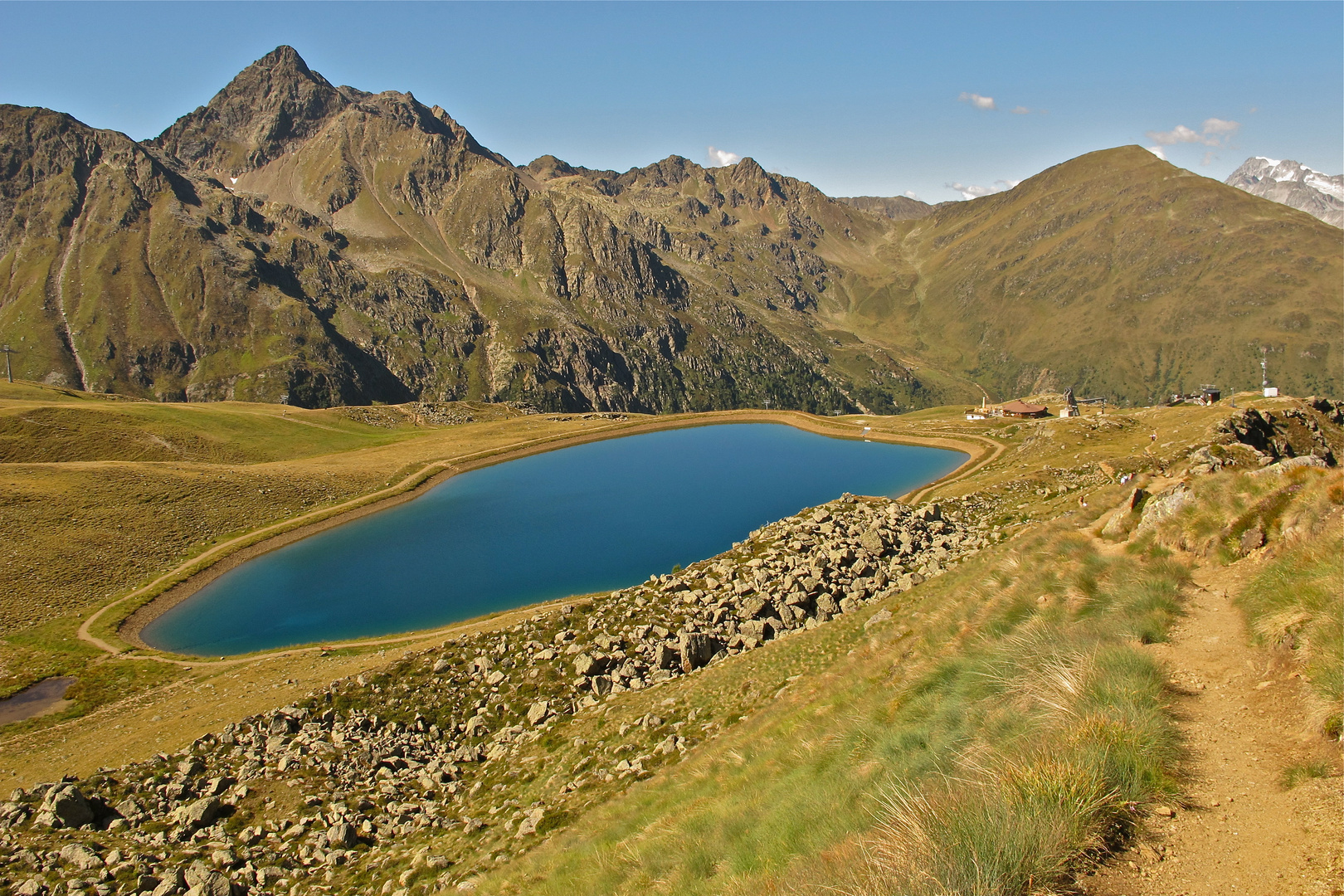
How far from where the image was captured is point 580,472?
109500 millimetres

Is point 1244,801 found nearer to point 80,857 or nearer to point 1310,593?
point 1310,593

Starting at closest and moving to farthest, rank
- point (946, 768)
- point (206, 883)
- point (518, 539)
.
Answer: point (946, 768) < point (206, 883) < point (518, 539)

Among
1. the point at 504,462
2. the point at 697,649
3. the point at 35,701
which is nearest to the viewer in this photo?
the point at 697,649

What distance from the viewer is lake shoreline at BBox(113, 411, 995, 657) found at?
178 feet

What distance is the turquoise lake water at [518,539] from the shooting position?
52.8 meters

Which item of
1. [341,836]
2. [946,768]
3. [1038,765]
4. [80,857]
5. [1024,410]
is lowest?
[341,836]

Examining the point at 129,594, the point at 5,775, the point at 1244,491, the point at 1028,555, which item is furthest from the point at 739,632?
the point at 129,594

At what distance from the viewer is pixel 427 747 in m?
26.2

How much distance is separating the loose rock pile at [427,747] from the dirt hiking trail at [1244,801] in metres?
13.4

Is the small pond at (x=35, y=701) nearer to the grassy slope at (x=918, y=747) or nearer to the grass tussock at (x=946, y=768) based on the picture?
the grassy slope at (x=918, y=747)

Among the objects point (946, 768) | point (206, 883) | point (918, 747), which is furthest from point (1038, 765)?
point (206, 883)

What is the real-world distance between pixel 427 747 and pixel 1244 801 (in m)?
25.6

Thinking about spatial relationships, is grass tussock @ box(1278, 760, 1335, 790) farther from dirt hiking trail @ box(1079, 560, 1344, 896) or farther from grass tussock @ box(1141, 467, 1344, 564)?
grass tussock @ box(1141, 467, 1344, 564)

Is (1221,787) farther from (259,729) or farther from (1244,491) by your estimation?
(259,729)
